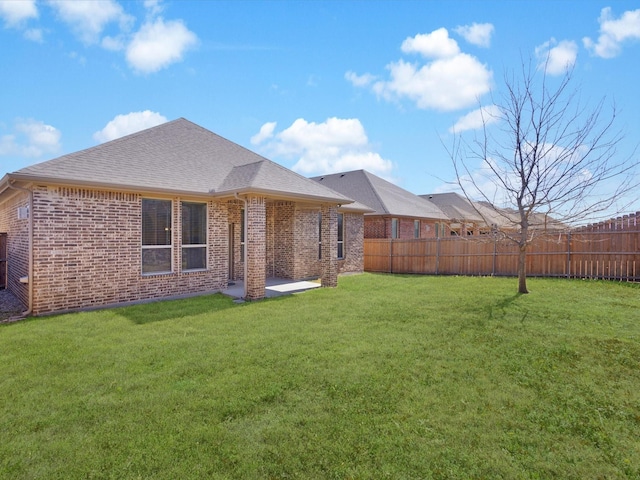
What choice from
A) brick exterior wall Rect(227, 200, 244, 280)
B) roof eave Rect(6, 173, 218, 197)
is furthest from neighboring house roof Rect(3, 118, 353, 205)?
brick exterior wall Rect(227, 200, 244, 280)

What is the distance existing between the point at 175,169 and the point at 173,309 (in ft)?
15.0

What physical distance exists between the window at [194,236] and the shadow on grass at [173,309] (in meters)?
1.21

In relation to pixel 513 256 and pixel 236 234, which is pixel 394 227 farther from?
pixel 236 234

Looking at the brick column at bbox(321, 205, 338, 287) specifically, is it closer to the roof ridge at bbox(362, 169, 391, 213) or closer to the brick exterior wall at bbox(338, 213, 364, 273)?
the brick exterior wall at bbox(338, 213, 364, 273)

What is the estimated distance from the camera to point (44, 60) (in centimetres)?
1050

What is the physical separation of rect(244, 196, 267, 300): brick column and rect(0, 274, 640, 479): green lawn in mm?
2248

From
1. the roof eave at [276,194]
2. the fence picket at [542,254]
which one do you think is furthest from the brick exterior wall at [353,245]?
the roof eave at [276,194]

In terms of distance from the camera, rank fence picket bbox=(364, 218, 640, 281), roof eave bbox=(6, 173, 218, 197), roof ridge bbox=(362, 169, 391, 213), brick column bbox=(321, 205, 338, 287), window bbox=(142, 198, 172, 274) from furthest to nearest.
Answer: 1. roof ridge bbox=(362, 169, 391, 213)
2. brick column bbox=(321, 205, 338, 287)
3. fence picket bbox=(364, 218, 640, 281)
4. window bbox=(142, 198, 172, 274)
5. roof eave bbox=(6, 173, 218, 197)

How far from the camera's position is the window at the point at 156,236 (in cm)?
966

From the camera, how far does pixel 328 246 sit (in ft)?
40.0

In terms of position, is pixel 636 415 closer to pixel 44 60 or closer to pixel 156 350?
pixel 156 350

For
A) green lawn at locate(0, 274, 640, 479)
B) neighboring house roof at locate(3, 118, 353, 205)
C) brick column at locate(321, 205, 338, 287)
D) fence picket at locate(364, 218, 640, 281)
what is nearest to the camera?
green lawn at locate(0, 274, 640, 479)

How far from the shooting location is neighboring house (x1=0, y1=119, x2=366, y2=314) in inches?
321

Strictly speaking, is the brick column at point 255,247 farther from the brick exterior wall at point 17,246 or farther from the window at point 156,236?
the brick exterior wall at point 17,246
